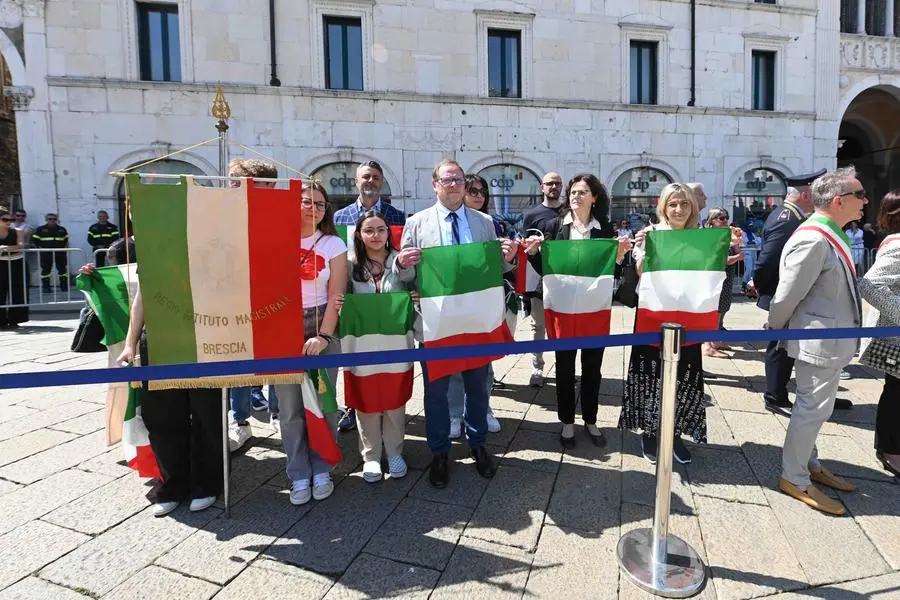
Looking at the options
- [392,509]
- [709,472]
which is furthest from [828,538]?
[392,509]

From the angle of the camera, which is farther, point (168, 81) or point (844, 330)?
point (168, 81)

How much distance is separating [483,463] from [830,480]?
211cm

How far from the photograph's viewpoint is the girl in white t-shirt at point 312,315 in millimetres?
3020

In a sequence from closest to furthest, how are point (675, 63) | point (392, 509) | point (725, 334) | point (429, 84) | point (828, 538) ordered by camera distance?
1. point (725, 334)
2. point (828, 538)
3. point (392, 509)
4. point (429, 84)
5. point (675, 63)

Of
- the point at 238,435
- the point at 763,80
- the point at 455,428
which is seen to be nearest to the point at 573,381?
the point at 455,428

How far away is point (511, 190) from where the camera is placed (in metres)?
14.8

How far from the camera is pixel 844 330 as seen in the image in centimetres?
262

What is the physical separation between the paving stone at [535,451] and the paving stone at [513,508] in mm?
90

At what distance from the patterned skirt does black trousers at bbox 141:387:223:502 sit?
105 inches

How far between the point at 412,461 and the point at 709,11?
1735 centimetres

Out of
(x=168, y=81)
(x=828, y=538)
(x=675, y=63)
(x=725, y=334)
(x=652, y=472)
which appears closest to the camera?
(x=725, y=334)

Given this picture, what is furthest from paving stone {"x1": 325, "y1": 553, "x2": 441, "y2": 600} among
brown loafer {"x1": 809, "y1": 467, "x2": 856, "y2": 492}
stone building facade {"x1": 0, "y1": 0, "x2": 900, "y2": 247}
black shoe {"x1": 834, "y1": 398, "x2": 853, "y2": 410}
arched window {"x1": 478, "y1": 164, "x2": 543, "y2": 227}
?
arched window {"x1": 478, "y1": 164, "x2": 543, "y2": 227}

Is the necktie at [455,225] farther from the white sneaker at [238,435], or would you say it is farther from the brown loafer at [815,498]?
the brown loafer at [815,498]

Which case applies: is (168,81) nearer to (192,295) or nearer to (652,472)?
(192,295)
